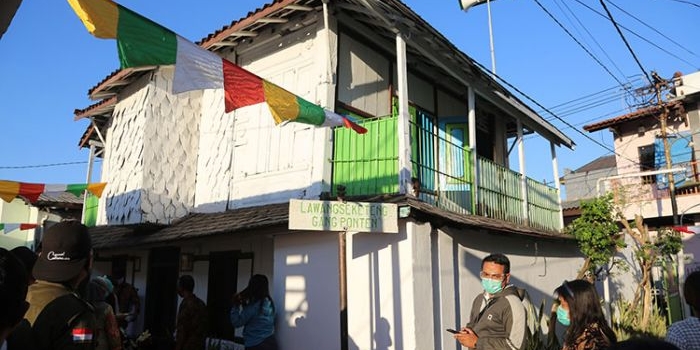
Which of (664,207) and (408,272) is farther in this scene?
(664,207)

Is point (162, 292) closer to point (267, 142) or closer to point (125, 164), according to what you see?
point (125, 164)

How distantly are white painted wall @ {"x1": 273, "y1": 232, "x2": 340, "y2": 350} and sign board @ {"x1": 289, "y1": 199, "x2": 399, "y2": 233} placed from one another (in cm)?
122

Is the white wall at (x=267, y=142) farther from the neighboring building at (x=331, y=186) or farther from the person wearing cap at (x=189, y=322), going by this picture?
the person wearing cap at (x=189, y=322)

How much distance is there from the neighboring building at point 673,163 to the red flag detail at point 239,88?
636 inches

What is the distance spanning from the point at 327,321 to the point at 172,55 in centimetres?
393

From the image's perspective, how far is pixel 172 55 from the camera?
149 inches

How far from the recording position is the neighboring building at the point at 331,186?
6.12 m

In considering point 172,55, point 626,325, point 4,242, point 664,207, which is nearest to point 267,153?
point 172,55

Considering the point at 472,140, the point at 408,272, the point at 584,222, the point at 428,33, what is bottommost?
the point at 408,272

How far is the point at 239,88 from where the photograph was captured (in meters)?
4.50

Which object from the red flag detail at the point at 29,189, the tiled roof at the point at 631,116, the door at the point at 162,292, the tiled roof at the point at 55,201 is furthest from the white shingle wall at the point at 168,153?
the tiled roof at the point at 631,116

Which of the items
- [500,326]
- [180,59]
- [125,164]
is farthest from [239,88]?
[125,164]

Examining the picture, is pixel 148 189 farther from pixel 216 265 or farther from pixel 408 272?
pixel 408 272

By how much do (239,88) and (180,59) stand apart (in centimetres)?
73
